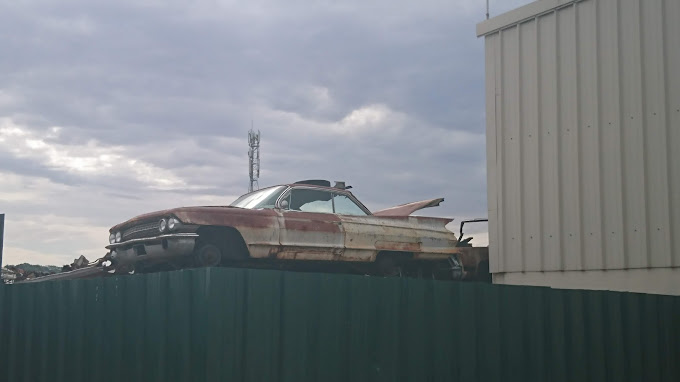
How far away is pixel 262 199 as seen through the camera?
38.1ft

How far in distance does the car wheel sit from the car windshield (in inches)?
41.4

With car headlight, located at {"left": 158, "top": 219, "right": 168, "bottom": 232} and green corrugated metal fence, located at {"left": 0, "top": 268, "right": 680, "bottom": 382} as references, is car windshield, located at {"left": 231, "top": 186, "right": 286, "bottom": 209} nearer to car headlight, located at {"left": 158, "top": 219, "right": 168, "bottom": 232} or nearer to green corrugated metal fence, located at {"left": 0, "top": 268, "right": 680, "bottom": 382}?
car headlight, located at {"left": 158, "top": 219, "right": 168, "bottom": 232}

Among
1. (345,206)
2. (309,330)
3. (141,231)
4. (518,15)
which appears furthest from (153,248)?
(518,15)

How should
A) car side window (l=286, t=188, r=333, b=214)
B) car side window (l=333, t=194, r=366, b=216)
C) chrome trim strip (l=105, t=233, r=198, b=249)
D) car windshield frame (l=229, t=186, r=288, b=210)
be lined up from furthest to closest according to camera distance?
1. car side window (l=333, t=194, r=366, b=216)
2. car side window (l=286, t=188, r=333, b=214)
3. car windshield frame (l=229, t=186, r=288, b=210)
4. chrome trim strip (l=105, t=233, r=198, b=249)

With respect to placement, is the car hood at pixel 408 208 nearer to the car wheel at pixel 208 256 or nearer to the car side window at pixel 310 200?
the car side window at pixel 310 200

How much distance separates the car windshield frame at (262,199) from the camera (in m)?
11.4

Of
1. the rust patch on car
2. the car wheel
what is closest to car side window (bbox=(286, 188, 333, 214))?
the rust patch on car

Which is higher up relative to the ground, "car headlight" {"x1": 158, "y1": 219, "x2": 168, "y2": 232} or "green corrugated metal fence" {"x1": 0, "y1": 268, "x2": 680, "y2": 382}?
"car headlight" {"x1": 158, "y1": 219, "x2": 168, "y2": 232}

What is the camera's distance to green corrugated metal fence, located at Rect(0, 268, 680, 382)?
241 inches

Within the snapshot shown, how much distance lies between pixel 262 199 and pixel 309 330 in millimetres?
5366

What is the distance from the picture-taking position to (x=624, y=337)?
883cm

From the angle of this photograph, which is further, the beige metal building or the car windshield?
the car windshield

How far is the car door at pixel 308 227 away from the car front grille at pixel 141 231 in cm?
164

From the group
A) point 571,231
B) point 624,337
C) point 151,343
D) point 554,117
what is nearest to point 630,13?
point 554,117
